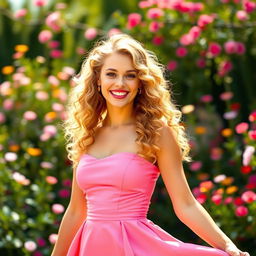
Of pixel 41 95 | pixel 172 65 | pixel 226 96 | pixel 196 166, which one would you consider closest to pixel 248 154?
pixel 196 166

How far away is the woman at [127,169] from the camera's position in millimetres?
3639

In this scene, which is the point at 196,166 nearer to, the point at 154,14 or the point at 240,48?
the point at 240,48

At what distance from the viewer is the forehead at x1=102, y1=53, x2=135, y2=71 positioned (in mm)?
3736

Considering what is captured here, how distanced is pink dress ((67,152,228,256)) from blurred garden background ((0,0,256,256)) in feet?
5.77

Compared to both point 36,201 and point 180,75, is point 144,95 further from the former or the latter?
point 180,75

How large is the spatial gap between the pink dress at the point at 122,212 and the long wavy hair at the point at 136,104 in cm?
11

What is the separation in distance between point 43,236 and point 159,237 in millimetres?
2116

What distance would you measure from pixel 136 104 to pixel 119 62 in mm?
238

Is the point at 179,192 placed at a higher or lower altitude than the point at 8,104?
higher

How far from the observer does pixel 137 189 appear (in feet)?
12.0

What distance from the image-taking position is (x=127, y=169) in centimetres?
364

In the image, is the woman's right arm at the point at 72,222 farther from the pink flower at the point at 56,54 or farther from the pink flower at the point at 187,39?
the pink flower at the point at 56,54

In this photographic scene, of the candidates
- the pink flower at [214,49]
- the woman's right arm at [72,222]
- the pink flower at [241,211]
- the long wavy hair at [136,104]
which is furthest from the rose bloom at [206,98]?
the woman's right arm at [72,222]

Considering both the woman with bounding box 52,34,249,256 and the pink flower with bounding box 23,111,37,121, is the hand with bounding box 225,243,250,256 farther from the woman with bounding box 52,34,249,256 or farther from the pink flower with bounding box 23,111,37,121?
the pink flower with bounding box 23,111,37,121
